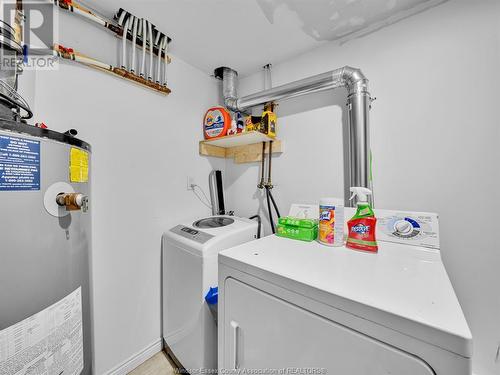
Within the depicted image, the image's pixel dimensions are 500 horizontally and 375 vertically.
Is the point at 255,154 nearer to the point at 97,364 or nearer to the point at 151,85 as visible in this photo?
Answer: the point at 151,85

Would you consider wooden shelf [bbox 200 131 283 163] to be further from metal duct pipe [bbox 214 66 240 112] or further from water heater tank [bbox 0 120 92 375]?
water heater tank [bbox 0 120 92 375]

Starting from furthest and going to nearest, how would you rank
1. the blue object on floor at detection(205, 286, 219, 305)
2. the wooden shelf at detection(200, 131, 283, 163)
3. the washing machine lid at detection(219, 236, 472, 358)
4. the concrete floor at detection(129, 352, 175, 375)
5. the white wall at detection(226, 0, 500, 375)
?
the wooden shelf at detection(200, 131, 283, 163)
the concrete floor at detection(129, 352, 175, 375)
the blue object on floor at detection(205, 286, 219, 305)
the white wall at detection(226, 0, 500, 375)
the washing machine lid at detection(219, 236, 472, 358)

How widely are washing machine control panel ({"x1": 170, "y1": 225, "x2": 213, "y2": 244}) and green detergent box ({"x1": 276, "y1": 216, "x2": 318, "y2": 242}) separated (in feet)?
1.56

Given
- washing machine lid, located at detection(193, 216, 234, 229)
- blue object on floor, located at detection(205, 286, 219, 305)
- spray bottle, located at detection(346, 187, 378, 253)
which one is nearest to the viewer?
spray bottle, located at detection(346, 187, 378, 253)

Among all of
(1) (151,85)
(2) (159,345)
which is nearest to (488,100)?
(1) (151,85)

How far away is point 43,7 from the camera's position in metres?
1.10

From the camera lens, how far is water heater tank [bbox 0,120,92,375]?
1.94 ft

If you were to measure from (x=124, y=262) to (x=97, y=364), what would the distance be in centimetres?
63

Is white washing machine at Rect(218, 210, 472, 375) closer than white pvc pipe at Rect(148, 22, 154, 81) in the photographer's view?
Yes

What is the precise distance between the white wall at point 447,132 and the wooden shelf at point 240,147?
0.57m

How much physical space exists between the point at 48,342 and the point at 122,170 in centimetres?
99

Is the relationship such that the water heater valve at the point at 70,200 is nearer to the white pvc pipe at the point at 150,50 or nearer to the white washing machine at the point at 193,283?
the white washing machine at the point at 193,283

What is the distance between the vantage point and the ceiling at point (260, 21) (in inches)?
47.7
